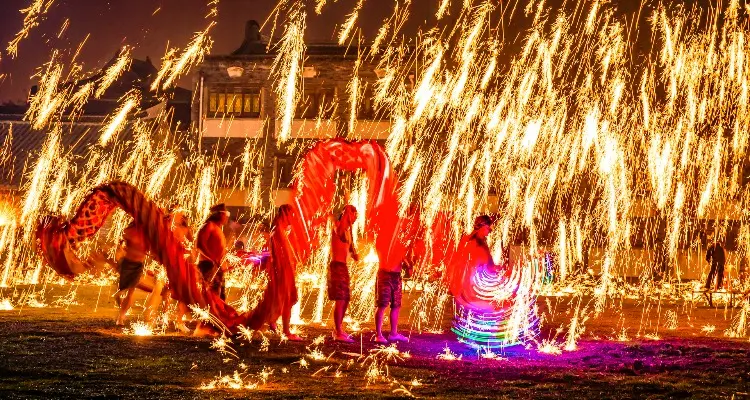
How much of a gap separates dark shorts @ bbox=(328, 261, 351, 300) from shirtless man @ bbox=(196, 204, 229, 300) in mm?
1407

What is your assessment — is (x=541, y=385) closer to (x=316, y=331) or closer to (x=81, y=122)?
(x=316, y=331)

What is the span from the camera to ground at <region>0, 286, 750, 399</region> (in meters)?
6.58

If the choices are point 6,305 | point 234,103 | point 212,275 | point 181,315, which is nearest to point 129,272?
point 181,315

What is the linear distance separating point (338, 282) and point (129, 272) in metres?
2.64

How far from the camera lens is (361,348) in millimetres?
9188

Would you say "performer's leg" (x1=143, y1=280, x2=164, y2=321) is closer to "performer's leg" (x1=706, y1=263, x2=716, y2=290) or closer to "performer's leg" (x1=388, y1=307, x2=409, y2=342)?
"performer's leg" (x1=388, y1=307, x2=409, y2=342)

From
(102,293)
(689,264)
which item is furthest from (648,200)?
(102,293)

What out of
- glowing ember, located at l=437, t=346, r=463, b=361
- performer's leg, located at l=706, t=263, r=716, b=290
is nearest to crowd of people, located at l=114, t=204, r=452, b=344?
glowing ember, located at l=437, t=346, r=463, b=361

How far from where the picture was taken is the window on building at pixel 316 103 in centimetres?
3042

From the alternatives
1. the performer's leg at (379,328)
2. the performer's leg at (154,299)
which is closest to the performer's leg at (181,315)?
the performer's leg at (154,299)

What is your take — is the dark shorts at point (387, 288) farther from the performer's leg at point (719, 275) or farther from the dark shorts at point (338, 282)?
the performer's leg at point (719, 275)

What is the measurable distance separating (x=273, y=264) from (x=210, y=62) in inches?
878

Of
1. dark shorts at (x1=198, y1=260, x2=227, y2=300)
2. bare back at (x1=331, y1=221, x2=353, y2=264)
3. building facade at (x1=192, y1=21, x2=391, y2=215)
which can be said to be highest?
building facade at (x1=192, y1=21, x2=391, y2=215)

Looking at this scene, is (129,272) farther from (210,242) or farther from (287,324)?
(287,324)
